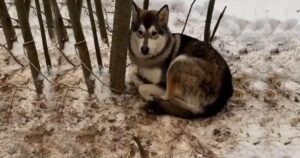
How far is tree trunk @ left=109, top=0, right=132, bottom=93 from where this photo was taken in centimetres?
429

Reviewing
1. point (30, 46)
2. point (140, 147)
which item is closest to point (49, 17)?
point (30, 46)

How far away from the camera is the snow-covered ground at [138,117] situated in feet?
14.3

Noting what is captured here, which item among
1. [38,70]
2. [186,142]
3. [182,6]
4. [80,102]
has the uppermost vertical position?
[182,6]

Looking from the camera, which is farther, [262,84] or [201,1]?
[201,1]

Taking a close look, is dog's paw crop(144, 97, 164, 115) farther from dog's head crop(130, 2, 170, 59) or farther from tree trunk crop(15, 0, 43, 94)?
tree trunk crop(15, 0, 43, 94)

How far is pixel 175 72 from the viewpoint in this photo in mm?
4719

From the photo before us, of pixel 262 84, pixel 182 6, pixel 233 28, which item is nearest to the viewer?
pixel 262 84

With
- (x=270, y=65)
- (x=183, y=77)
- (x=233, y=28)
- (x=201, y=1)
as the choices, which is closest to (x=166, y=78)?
(x=183, y=77)

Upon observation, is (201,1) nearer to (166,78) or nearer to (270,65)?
(270,65)

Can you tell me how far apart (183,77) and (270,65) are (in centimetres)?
134

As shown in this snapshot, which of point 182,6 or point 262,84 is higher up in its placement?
point 182,6

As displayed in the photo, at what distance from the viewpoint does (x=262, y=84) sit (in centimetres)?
521

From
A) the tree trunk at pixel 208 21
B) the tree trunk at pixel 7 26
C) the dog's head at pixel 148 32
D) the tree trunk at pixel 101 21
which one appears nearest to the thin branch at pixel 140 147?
the dog's head at pixel 148 32

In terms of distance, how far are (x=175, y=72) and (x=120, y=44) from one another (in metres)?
0.61
